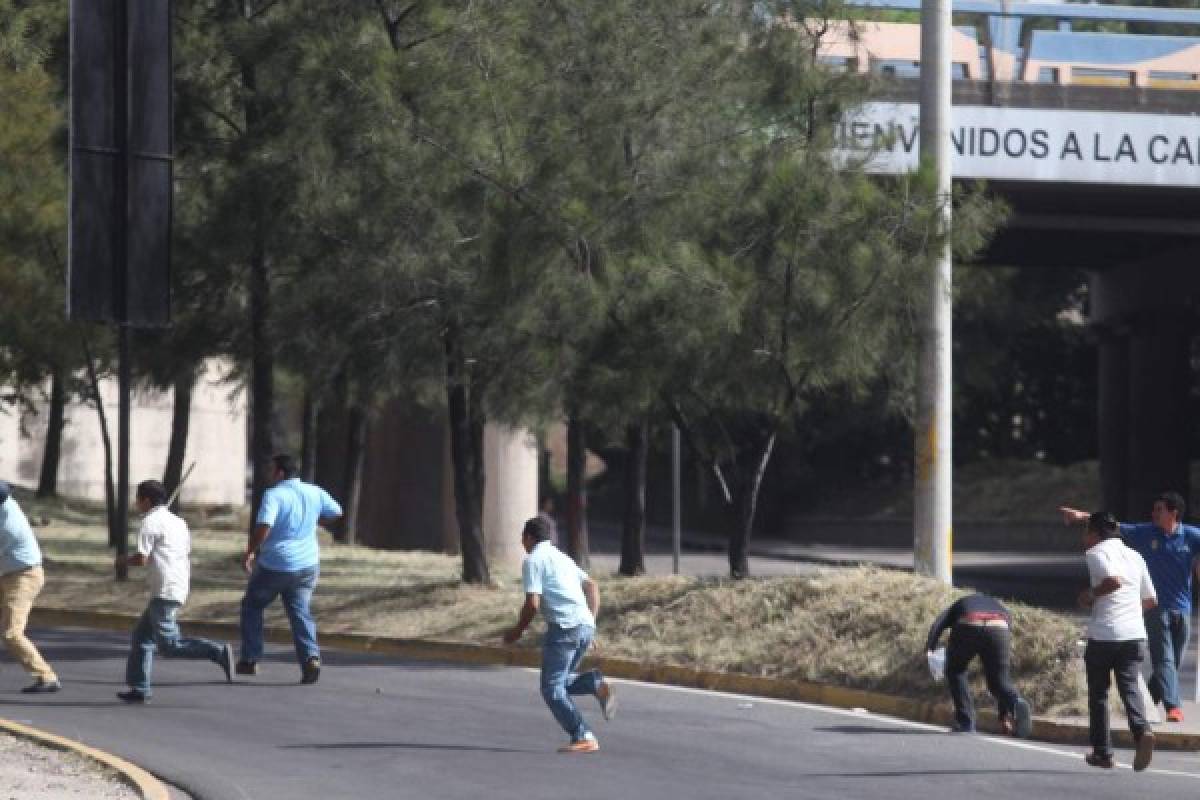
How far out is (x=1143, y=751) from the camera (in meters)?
13.0

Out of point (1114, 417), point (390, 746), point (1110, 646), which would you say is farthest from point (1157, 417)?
point (390, 746)

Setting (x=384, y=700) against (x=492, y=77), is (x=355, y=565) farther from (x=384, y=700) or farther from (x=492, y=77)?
(x=384, y=700)

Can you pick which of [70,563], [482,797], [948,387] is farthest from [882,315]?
[70,563]

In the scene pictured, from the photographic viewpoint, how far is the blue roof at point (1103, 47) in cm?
2959

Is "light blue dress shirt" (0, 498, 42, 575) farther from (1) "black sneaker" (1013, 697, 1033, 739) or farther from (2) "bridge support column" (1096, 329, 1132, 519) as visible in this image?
(2) "bridge support column" (1096, 329, 1132, 519)

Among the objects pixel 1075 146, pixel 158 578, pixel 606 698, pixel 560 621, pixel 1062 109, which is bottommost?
pixel 606 698

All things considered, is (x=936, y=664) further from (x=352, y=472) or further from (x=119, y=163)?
(x=352, y=472)

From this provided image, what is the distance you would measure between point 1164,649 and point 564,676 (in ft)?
15.4

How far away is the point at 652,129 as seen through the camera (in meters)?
21.0

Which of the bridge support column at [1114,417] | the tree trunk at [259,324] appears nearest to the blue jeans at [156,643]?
the tree trunk at [259,324]

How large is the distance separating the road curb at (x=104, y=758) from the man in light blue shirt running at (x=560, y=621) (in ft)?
8.37

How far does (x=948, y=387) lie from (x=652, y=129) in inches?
149

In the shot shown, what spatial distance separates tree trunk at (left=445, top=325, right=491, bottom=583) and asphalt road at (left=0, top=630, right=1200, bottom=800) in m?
4.94

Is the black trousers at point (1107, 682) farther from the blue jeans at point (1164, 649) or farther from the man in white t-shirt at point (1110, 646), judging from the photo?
the blue jeans at point (1164, 649)
